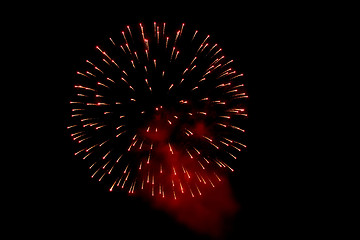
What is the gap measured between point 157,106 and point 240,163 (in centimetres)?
101

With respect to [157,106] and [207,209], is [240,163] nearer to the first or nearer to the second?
[207,209]

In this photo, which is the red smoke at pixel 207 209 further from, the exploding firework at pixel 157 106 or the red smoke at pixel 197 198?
the exploding firework at pixel 157 106

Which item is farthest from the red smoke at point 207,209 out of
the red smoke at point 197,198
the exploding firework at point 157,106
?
the exploding firework at point 157,106

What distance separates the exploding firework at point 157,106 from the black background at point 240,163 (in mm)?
191

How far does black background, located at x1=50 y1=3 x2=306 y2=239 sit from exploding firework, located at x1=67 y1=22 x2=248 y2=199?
191 millimetres

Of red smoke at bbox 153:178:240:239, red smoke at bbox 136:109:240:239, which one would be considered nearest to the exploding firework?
red smoke at bbox 136:109:240:239

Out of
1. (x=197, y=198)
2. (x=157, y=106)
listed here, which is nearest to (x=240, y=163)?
(x=197, y=198)

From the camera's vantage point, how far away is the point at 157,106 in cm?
221

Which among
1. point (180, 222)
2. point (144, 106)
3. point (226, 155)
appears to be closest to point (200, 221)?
point (180, 222)

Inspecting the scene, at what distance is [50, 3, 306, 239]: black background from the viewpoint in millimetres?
2551

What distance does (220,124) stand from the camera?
2354 millimetres

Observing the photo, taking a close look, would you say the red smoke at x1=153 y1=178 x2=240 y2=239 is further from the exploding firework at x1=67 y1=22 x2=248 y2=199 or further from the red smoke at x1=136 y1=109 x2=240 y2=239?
the exploding firework at x1=67 y1=22 x2=248 y2=199

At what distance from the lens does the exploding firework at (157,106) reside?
2191 mm

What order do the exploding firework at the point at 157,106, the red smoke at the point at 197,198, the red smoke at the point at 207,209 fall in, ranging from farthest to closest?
the red smoke at the point at 207,209
the red smoke at the point at 197,198
the exploding firework at the point at 157,106
